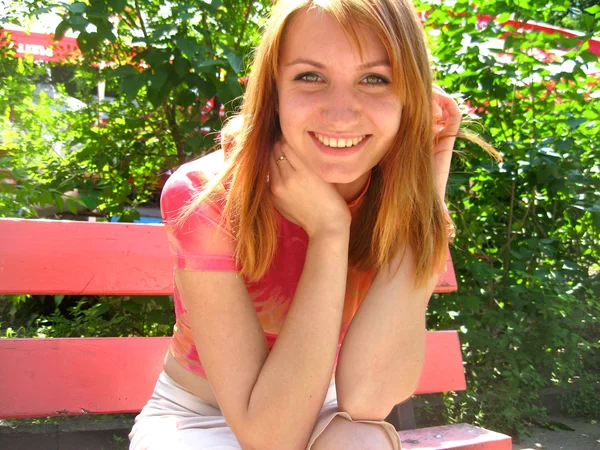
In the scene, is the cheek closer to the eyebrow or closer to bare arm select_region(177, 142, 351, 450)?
the eyebrow

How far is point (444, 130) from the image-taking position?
82.1 inches

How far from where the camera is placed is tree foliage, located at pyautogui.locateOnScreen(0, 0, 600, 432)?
3.23 metres

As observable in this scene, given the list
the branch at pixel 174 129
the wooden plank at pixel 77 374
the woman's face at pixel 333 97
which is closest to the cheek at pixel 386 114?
the woman's face at pixel 333 97

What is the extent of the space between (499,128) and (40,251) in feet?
8.00

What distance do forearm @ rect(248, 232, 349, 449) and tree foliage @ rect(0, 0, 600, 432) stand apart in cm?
159

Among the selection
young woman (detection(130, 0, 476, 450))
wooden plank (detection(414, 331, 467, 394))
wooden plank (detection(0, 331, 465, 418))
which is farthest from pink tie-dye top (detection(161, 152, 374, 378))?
wooden plank (detection(414, 331, 467, 394))

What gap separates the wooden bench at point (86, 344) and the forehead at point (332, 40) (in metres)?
0.97

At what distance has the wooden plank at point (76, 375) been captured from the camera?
208 centimetres

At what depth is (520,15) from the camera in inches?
130

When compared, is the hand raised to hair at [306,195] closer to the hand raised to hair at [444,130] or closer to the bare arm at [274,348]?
the bare arm at [274,348]

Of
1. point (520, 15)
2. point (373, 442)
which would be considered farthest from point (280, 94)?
point (520, 15)

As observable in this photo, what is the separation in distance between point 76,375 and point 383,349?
3.42ft

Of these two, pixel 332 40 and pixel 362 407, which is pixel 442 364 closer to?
pixel 362 407

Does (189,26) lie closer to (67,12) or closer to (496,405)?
(67,12)
